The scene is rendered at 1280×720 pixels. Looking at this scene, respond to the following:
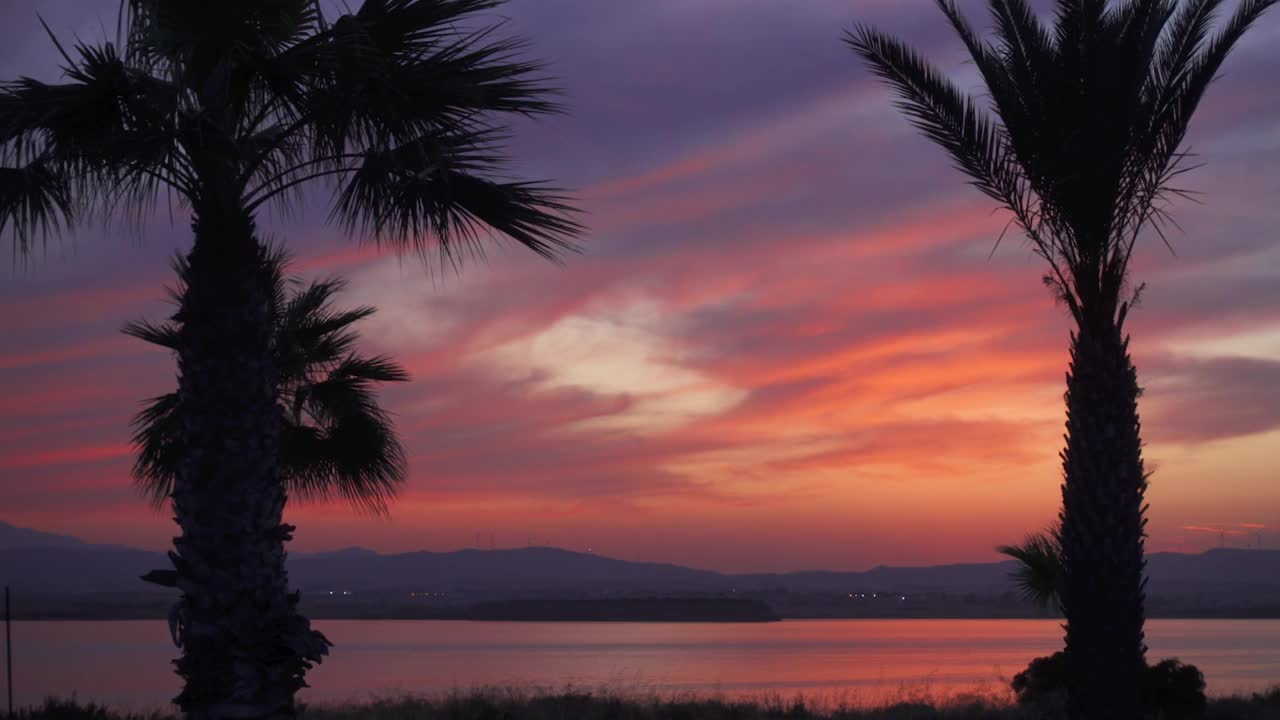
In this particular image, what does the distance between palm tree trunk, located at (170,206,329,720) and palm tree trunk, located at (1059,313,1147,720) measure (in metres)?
8.25

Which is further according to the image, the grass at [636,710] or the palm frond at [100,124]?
the grass at [636,710]

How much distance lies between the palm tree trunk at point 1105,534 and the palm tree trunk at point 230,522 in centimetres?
825

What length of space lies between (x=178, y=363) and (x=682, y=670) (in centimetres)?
5290

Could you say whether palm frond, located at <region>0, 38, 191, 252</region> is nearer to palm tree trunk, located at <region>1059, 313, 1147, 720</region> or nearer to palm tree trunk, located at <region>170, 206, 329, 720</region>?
palm tree trunk, located at <region>170, 206, 329, 720</region>

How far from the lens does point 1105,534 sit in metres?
14.1

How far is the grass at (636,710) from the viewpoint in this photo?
19844 millimetres

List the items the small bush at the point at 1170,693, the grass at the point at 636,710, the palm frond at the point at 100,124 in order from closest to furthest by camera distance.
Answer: the palm frond at the point at 100,124 → the small bush at the point at 1170,693 → the grass at the point at 636,710

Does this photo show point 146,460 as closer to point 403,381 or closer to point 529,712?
point 403,381

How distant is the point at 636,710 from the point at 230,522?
1180cm

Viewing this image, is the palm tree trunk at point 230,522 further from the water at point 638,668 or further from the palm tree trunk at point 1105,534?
the water at point 638,668

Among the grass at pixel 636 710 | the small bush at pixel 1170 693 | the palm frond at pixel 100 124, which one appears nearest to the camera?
the palm frond at pixel 100 124

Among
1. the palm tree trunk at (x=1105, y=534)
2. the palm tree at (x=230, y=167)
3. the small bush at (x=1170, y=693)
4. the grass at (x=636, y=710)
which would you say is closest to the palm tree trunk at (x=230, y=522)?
the palm tree at (x=230, y=167)

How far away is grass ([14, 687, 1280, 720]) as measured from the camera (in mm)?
19844

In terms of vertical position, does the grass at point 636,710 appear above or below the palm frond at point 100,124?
below
